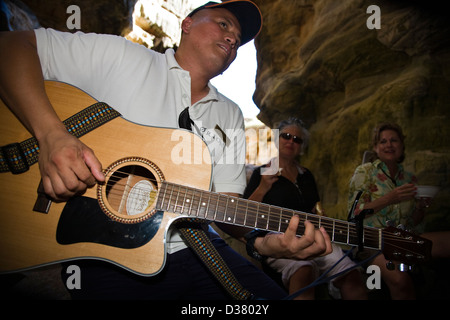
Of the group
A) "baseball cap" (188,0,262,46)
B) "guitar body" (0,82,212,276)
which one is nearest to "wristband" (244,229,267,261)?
"guitar body" (0,82,212,276)

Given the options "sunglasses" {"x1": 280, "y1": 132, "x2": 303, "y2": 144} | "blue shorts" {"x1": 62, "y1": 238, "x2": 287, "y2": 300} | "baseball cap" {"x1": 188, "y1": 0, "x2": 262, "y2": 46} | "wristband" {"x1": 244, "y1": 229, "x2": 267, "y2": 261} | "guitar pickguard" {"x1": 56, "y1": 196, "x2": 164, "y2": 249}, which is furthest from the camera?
"sunglasses" {"x1": 280, "y1": 132, "x2": 303, "y2": 144}

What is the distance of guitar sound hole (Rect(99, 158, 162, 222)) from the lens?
1214 mm

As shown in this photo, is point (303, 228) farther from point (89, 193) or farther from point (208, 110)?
point (89, 193)

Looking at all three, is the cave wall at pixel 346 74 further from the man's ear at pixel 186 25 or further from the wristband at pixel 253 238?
the man's ear at pixel 186 25

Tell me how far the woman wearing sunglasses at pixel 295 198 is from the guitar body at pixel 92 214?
1944mm

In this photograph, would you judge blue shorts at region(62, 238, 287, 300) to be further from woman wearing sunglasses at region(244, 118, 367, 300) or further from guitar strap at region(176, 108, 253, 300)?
woman wearing sunglasses at region(244, 118, 367, 300)

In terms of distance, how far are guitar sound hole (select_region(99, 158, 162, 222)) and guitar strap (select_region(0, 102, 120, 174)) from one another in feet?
0.79

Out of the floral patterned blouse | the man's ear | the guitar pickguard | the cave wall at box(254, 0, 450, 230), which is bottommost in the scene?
the guitar pickguard

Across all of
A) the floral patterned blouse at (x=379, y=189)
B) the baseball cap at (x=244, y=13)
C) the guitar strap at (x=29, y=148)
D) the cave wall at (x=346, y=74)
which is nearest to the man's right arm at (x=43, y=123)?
the guitar strap at (x=29, y=148)

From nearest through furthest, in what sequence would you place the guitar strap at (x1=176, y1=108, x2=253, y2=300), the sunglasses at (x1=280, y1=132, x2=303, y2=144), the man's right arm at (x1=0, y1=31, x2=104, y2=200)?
the man's right arm at (x1=0, y1=31, x2=104, y2=200)
the guitar strap at (x1=176, y1=108, x2=253, y2=300)
the sunglasses at (x1=280, y1=132, x2=303, y2=144)

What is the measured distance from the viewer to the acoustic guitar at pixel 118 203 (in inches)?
42.8

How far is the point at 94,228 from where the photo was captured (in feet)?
3.71

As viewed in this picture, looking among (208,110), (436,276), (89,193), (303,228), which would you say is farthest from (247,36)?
(436,276)

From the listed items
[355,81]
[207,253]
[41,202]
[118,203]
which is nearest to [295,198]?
[207,253]
